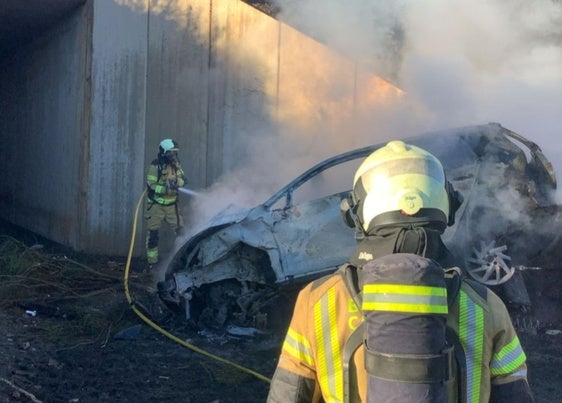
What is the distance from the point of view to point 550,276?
659 centimetres

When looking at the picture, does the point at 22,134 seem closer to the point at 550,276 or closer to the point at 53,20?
the point at 53,20

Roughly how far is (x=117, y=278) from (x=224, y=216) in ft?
8.29

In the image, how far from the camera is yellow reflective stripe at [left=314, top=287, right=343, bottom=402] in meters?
1.57

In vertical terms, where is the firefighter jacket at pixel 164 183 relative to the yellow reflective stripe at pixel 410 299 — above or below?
above

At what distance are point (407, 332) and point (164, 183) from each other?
8008 mm

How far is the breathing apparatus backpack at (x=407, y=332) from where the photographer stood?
4.48 ft

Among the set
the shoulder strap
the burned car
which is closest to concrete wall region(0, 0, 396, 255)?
the burned car

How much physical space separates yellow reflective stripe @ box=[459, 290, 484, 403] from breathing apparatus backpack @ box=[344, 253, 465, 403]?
0.07 m

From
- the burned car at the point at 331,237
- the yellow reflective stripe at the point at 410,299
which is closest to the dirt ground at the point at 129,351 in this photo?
the burned car at the point at 331,237

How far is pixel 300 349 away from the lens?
5.38 feet

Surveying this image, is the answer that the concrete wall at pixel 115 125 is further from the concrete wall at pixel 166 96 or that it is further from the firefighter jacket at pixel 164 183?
the firefighter jacket at pixel 164 183

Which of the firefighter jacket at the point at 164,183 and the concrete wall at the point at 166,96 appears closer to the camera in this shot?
the firefighter jacket at the point at 164,183

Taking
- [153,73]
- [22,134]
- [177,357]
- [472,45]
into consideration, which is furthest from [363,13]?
[22,134]

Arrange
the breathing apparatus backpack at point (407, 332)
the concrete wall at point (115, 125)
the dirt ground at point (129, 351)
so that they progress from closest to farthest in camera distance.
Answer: the breathing apparatus backpack at point (407, 332) < the dirt ground at point (129, 351) < the concrete wall at point (115, 125)
